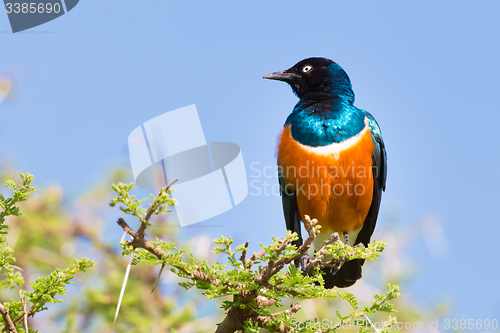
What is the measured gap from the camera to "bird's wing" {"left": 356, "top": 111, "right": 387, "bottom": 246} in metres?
5.15

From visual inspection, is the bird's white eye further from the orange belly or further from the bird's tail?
the bird's tail

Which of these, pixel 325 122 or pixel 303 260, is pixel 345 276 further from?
pixel 325 122

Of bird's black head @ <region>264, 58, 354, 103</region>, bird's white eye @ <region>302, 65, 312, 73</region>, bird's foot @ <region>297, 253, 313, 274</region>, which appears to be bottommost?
bird's foot @ <region>297, 253, 313, 274</region>

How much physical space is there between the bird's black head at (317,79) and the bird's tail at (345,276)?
1818mm

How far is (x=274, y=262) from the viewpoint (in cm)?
239

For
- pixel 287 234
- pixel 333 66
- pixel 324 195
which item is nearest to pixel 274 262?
pixel 287 234

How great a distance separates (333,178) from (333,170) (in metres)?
0.08

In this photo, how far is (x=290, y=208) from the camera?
16.7 feet

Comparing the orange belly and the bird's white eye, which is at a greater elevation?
the bird's white eye

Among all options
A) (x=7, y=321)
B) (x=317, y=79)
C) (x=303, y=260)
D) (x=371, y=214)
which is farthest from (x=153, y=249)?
(x=317, y=79)

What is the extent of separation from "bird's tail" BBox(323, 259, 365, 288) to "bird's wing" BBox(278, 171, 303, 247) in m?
0.52

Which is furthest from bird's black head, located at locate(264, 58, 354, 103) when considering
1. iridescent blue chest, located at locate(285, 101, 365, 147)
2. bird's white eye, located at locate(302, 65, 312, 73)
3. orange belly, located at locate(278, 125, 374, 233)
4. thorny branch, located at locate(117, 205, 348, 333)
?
thorny branch, located at locate(117, 205, 348, 333)

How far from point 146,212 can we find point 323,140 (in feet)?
9.70

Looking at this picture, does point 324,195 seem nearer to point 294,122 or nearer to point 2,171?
point 294,122
